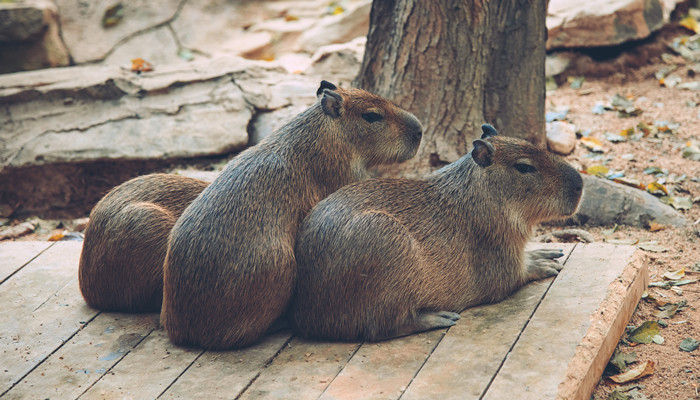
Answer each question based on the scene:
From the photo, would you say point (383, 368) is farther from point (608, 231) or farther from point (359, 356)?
point (608, 231)

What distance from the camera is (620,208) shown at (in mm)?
5750

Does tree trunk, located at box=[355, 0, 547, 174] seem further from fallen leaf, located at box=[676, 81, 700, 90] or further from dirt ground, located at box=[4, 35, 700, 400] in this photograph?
fallen leaf, located at box=[676, 81, 700, 90]

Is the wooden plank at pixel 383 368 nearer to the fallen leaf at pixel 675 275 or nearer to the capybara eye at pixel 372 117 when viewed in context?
the capybara eye at pixel 372 117

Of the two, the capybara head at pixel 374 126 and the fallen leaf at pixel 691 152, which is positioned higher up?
the capybara head at pixel 374 126

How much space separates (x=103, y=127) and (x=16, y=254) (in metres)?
2.22

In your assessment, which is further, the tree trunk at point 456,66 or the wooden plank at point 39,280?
the tree trunk at point 456,66

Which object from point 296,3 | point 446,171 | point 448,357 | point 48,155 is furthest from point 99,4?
point 448,357

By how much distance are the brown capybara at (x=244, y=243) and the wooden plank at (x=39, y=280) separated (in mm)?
1109

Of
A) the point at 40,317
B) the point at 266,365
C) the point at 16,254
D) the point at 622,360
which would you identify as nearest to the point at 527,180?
the point at 622,360

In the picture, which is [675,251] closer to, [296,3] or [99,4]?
[296,3]

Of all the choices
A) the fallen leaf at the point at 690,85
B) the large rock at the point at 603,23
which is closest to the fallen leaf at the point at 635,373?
the fallen leaf at the point at 690,85

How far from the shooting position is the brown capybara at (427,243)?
356 centimetres

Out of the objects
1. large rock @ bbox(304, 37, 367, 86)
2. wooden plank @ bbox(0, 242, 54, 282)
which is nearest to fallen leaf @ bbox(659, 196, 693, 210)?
large rock @ bbox(304, 37, 367, 86)

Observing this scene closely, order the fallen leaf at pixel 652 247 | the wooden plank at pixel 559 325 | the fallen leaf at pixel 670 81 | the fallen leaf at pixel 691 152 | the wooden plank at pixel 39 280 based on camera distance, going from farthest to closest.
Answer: the fallen leaf at pixel 670 81 < the fallen leaf at pixel 691 152 < the fallen leaf at pixel 652 247 < the wooden plank at pixel 39 280 < the wooden plank at pixel 559 325
